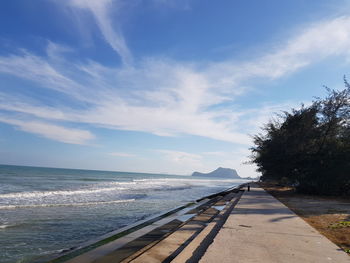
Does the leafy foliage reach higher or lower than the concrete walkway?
higher

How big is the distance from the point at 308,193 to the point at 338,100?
27.2 ft

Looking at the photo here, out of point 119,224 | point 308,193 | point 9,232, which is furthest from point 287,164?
point 9,232

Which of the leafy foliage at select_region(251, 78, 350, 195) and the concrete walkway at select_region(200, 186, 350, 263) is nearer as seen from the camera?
the concrete walkway at select_region(200, 186, 350, 263)

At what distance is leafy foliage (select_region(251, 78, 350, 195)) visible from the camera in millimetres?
21703

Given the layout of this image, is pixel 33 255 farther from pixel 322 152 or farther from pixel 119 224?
pixel 322 152

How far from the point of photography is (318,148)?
23906 mm

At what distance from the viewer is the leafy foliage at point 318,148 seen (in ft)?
71.2

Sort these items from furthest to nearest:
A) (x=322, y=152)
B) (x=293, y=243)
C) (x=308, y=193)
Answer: (x=308, y=193)
(x=322, y=152)
(x=293, y=243)

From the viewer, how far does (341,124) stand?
23.5 m

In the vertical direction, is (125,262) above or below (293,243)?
below

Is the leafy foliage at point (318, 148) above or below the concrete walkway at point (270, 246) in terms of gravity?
above

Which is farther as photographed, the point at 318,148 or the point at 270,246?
the point at 318,148

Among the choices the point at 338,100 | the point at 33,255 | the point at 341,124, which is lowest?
the point at 33,255

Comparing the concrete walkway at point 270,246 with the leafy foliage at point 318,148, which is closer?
the concrete walkway at point 270,246
